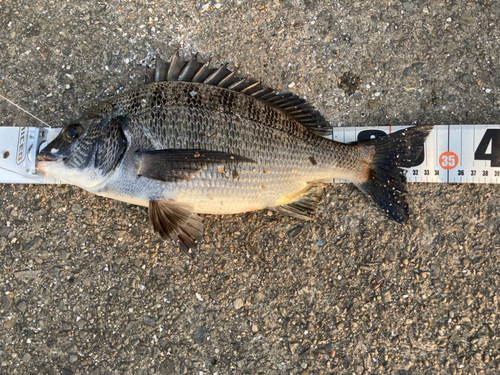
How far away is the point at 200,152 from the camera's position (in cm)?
230

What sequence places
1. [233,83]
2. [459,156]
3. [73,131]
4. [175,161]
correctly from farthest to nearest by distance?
[459,156] < [233,83] < [73,131] < [175,161]

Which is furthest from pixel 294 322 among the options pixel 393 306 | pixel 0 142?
pixel 0 142

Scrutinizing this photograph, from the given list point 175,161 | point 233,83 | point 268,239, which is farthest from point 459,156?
point 175,161

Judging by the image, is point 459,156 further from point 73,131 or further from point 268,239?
point 73,131

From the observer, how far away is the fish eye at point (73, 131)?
7.88ft

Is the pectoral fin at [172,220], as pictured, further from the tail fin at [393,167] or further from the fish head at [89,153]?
the tail fin at [393,167]

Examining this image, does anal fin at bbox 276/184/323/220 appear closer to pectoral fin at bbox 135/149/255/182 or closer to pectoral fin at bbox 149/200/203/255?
pectoral fin at bbox 135/149/255/182

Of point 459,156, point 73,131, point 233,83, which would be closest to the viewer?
point 73,131

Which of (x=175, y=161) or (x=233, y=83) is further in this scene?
(x=233, y=83)

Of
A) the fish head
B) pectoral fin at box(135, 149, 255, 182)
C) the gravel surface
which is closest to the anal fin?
the gravel surface

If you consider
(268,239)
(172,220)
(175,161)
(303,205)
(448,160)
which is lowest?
(268,239)

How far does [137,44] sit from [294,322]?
8.97 feet

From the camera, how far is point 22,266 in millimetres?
2779

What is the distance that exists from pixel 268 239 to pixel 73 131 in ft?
5.58
